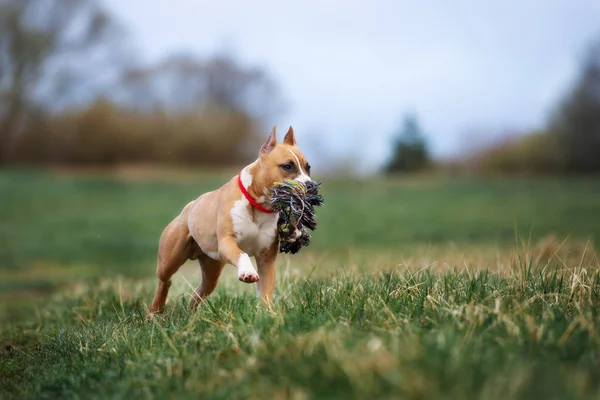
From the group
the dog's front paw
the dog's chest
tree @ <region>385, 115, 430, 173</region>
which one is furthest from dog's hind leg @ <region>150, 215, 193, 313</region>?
tree @ <region>385, 115, 430, 173</region>

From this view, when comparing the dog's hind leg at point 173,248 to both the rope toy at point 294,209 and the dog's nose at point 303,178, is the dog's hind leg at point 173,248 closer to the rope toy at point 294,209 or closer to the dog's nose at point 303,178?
the rope toy at point 294,209

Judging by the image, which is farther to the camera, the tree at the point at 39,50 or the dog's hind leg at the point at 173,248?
the tree at the point at 39,50

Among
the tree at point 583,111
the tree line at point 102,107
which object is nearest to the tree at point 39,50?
the tree line at point 102,107

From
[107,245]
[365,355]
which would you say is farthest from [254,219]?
[107,245]

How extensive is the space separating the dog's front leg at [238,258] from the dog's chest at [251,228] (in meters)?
0.13

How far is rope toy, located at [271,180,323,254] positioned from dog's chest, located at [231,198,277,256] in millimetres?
90

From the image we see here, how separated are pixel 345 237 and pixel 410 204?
715 centimetres

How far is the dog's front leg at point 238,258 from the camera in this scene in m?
5.39

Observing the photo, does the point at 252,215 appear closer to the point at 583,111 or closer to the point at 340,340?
the point at 340,340

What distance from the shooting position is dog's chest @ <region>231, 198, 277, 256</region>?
6.00 m

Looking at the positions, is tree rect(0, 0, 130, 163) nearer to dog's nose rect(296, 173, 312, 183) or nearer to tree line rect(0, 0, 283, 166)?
tree line rect(0, 0, 283, 166)

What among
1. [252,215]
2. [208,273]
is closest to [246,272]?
[252,215]

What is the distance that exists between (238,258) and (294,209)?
614mm

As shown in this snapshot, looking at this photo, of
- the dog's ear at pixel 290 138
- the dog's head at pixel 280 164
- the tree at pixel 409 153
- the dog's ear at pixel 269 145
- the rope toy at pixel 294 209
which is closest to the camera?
the rope toy at pixel 294 209
